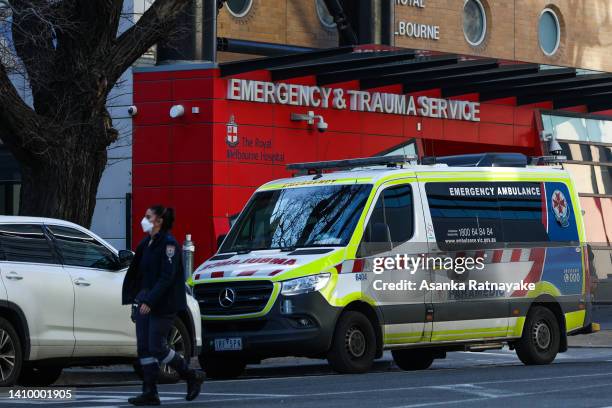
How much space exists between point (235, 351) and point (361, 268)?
170 centimetres

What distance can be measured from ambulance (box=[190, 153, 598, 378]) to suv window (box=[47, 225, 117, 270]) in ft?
4.67

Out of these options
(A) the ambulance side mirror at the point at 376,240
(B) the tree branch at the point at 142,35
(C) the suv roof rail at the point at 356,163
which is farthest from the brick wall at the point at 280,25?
(A) the ambulance side mirror at the point at 376,240

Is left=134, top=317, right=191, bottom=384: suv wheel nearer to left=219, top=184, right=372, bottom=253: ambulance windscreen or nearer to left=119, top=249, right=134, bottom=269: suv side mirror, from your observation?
left=119, top=249, right=134, bottom=269: suv side mirror

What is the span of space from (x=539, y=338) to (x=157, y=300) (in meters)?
7.47

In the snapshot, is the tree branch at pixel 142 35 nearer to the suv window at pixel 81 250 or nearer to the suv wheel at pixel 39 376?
the suv window at pixel 81 250

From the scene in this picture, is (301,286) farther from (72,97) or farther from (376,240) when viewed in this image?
(72,97)

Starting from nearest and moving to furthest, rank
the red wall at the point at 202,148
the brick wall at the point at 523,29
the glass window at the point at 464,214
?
the glass window at the point at 464,214 < the red wall at the point at 202,148 < the brick wall at the point at 523,29

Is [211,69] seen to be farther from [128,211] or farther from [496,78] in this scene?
[496,78]

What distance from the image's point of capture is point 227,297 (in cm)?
1709

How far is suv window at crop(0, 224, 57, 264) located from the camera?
50.5 ft

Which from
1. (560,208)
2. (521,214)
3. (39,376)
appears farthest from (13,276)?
(560,208)

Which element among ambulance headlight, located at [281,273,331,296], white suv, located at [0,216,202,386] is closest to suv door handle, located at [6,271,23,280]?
white suv, located at [0,216,202,386]

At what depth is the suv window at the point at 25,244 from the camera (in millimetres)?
15383

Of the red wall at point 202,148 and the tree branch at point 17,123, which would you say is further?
the red wall at point 202,148
